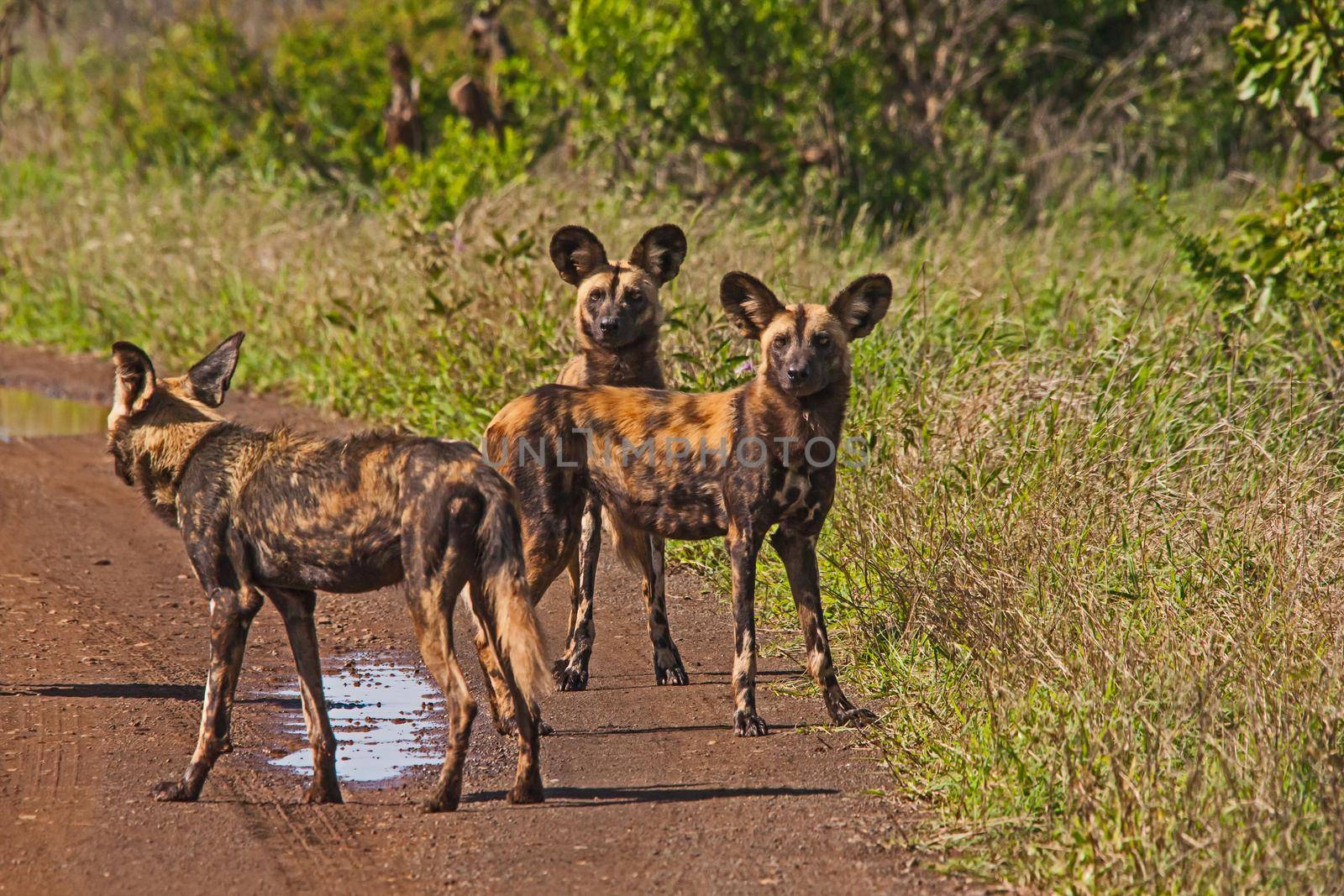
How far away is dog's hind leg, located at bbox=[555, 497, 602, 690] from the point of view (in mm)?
5609

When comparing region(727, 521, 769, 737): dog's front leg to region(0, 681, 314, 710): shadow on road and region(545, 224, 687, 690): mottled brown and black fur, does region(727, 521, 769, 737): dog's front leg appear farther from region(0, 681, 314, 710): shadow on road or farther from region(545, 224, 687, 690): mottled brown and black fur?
region(0, 681, 314, 710): shadow on road

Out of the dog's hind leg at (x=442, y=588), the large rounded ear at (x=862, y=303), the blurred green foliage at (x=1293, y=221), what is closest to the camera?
the dog's hind leg at (x=442, y=588)

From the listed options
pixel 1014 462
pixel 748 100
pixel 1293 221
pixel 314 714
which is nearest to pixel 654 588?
pixel 1014 462

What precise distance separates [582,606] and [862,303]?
143cm

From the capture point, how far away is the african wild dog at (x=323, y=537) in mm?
4191

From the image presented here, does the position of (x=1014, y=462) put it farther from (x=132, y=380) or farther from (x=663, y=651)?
(x=132, y=380)

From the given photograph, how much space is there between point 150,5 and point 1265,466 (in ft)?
71.6

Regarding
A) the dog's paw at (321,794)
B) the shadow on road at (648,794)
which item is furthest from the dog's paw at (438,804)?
the dog's paw at (321,794)

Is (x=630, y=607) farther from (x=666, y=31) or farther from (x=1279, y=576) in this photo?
(x=666, y=31)

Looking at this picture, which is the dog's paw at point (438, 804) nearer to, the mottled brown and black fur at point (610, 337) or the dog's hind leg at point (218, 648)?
the dog's hind leg at point (218, 648)

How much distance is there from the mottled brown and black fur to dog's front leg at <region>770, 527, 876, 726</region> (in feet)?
2.06

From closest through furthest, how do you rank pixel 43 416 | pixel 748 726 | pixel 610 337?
pixel 748 726 < pixel 610 337 < pixel 43 416

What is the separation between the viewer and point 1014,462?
6.25m

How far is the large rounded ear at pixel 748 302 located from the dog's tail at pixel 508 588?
51.6 inches
